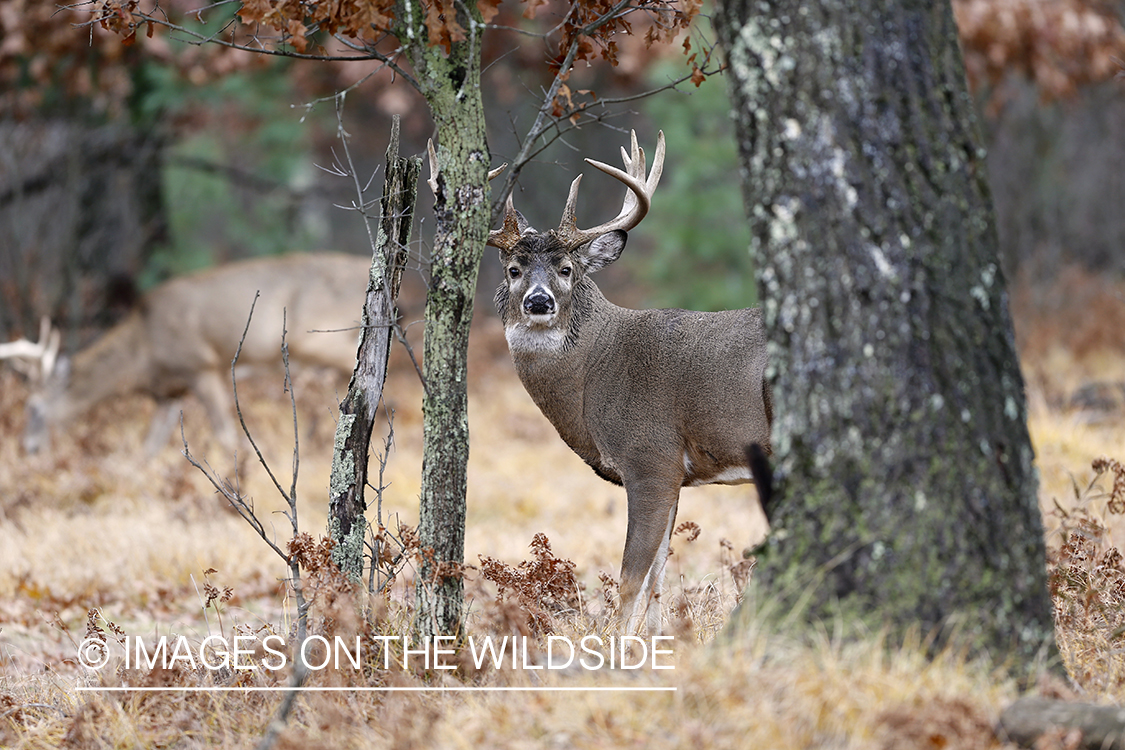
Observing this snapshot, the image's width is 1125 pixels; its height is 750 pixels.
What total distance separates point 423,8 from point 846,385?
2.03 metres

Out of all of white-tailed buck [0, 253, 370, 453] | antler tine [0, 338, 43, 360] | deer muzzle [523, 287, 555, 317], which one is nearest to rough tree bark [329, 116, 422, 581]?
deer muzzle [523, 287, 555, 317]

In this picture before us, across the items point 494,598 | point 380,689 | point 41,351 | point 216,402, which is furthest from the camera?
point 216,402

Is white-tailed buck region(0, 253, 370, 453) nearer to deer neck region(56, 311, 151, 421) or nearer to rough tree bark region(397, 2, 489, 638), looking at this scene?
deer neck region(56, 311, 151, 421)

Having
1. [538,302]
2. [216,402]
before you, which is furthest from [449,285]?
[216,402]

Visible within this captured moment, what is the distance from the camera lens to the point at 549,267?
5.32 meters

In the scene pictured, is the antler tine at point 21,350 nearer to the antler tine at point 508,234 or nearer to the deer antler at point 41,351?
the deer antler at point 41,351

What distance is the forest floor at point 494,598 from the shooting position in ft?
8.95

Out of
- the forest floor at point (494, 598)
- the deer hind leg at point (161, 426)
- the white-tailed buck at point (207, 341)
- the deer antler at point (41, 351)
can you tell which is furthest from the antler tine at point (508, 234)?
the deer antler at point (41, 351)

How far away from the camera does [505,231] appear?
17.6 feet

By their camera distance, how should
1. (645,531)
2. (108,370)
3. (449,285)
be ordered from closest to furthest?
(449,285) < (645,531) < (108,370)

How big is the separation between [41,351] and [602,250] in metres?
7.23

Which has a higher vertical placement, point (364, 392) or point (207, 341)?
point (207, 341)

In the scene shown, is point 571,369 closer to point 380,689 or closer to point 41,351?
point 380,689

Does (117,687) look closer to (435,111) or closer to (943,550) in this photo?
(435,111)
